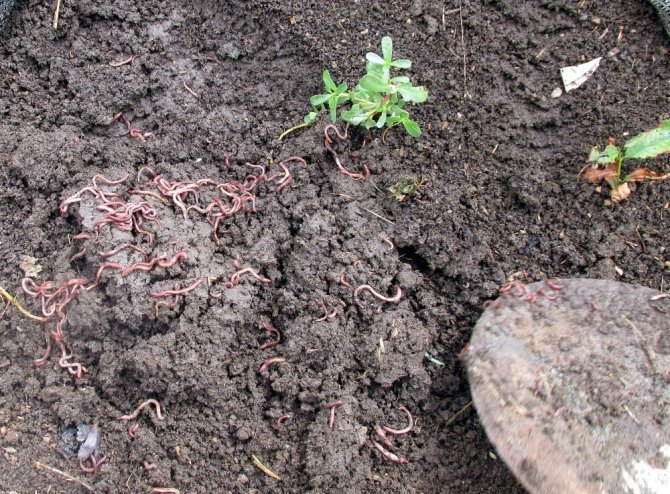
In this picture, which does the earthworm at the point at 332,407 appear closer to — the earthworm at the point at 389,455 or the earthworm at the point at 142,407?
the earthworm at the point at 389,455

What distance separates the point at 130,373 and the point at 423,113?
1.56 meters

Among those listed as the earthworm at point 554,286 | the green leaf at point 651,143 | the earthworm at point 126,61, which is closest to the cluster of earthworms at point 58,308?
the earthworm at point 126,61

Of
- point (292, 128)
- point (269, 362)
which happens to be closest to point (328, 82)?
point (292, 128)

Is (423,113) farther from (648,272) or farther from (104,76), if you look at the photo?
(104,76)

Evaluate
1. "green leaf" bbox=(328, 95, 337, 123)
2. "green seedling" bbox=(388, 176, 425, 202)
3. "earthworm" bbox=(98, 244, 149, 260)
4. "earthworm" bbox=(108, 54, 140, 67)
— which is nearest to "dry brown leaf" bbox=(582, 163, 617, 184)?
"green seedling" bbox=(388, 176, 425, 202)

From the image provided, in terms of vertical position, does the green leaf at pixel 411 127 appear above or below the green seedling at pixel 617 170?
above

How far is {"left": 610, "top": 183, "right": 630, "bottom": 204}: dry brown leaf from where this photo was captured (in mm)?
2656

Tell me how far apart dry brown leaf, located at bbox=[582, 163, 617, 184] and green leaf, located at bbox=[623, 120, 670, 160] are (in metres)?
0.12

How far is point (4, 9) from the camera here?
112 inches

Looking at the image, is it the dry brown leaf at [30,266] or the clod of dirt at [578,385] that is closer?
the clod of dirt at [578,385]

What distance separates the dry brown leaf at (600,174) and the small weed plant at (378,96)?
0.73 metres

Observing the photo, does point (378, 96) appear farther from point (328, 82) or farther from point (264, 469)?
point (264, 469)

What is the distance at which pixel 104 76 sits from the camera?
9.40 ft

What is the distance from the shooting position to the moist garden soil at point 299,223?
2367 millimetres
